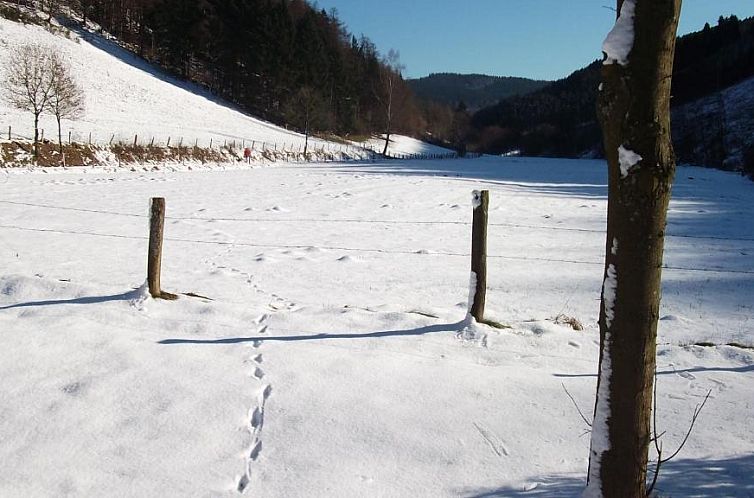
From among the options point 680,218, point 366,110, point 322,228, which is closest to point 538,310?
point 322,228

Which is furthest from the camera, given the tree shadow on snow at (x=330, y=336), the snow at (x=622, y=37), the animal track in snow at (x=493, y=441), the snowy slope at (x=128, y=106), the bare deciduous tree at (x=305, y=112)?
the bare deciduous tree at (x=305, y=112)

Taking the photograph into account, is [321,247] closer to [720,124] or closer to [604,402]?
[604,402]

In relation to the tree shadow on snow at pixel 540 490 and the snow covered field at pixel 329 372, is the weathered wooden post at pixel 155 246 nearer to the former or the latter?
the snow covered field at pixel 329 372

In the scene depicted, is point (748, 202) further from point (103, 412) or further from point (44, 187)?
point (44, 187)

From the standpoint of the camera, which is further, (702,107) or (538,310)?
(702,107)

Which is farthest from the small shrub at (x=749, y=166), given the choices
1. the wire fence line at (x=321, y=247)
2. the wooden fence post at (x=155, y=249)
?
→ the wooden fence post at (x=155, y=249)

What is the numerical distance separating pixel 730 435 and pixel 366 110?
272 ft

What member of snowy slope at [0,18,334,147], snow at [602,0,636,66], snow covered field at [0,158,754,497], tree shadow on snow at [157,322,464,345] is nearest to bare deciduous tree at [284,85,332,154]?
snowy slope at [0,18,334,147]

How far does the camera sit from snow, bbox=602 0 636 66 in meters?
1.85

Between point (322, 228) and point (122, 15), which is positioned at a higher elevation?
point (122, 15)

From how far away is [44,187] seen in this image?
17328 mm

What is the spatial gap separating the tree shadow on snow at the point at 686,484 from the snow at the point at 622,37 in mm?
2174

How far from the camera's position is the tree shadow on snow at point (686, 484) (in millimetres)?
2727

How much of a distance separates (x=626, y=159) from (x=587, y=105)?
11322 centimetres
